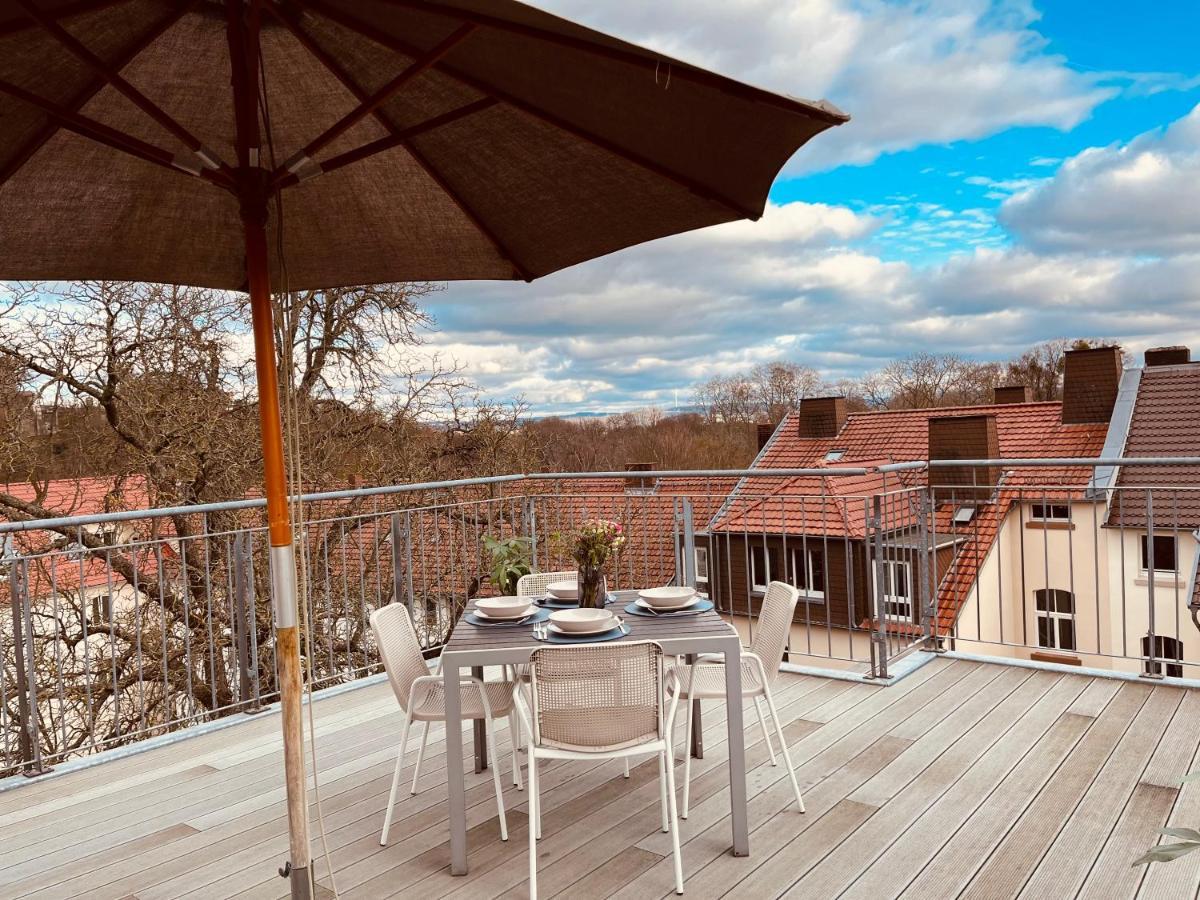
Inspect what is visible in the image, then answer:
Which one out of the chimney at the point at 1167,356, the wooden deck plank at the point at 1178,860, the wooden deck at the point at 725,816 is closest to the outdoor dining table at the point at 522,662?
the wooden deck at the point at 725,816

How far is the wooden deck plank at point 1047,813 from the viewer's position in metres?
2.63

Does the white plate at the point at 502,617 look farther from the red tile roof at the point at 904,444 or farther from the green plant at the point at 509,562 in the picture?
the red tile roof at the point at 904,444

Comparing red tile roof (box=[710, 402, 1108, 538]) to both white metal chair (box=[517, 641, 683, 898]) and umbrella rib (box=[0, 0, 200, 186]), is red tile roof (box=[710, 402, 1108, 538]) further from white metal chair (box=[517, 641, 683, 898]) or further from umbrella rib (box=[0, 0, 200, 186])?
umbrella rib (box=[0, 0, 200, 186])

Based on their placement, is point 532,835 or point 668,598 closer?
point 532,835

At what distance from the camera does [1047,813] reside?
3.08 meters

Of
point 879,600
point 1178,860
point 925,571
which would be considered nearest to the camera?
point 1178,860

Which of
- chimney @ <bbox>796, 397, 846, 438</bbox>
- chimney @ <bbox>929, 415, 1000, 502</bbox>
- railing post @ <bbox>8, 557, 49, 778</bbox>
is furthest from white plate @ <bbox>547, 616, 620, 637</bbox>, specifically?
chimney @ <bbox>796, 397, 846, 438</bbox>

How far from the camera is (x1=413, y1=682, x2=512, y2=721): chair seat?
312cm

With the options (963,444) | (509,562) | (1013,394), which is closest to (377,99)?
(509,562)

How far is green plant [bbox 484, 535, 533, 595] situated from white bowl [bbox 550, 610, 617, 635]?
1.85 m

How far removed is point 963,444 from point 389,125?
17.4 m

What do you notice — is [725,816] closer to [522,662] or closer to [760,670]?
[760,670]

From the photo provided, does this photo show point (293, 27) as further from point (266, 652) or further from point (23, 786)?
point (266, 652)

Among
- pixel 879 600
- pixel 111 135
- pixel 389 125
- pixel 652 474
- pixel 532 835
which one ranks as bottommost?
pixel 532 835
